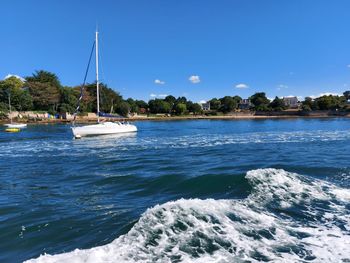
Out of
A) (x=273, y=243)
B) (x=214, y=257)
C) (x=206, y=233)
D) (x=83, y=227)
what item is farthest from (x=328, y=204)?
(x=83, y=227)

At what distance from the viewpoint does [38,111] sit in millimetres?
101125

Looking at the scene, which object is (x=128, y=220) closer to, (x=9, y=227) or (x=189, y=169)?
(x=9, y=227)

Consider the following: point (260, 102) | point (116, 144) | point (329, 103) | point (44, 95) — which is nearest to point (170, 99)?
point (260, 102)

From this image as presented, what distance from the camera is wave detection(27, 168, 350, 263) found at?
6.02 metres

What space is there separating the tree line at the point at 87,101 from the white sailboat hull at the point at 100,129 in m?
9.45

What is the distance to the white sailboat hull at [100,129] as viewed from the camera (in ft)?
131

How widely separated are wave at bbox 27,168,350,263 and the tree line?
158ft

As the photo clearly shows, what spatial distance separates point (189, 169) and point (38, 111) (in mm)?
95379

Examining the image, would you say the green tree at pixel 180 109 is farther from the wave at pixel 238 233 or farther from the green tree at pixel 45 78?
the wave at pixel 238 233

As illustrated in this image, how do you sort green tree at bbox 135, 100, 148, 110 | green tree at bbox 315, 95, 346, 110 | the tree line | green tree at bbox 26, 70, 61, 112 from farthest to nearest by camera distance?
1. green tree at bbox 135, 100, 148, 110
2. green tree at bbox 315, 95, 346, 110
3. green tree at bbox 26, 70, 61, 112
4. the tree line

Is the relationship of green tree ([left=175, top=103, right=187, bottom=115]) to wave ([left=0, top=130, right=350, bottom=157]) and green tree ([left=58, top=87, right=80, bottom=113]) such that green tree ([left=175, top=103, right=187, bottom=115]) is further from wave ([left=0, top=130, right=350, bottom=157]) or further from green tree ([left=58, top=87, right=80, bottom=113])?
wave ([left=0, top=130, right=350, bottom=157])

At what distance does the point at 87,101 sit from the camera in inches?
4747

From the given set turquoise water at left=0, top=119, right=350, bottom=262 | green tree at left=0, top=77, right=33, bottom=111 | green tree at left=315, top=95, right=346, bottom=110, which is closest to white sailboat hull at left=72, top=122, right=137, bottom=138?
turquoise water at left=0, top=119, right=350, bottom=262

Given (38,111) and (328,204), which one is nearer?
(328,204)
